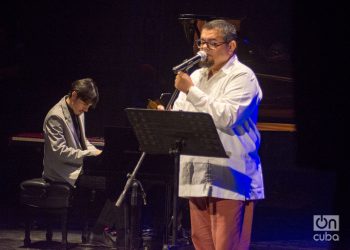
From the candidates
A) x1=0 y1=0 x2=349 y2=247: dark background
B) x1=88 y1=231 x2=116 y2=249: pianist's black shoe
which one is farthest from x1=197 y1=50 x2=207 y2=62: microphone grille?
x1=0 y1=0 x2=349 y2=247: dark background

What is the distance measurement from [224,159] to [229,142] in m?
0.09

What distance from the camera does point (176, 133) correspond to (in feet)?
12.2

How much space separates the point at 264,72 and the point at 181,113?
3899mm

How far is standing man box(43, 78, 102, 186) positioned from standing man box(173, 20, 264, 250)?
2.40m

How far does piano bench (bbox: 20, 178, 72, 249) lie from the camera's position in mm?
6199

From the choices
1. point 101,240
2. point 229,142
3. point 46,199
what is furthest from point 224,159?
point 101,240

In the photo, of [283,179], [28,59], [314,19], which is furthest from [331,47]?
[28,59]

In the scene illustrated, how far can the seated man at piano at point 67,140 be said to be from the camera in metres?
6.18

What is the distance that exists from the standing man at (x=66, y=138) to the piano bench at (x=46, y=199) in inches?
3.1

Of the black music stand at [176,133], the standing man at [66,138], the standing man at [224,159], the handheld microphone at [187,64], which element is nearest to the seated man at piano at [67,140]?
the standing man at [66,138]

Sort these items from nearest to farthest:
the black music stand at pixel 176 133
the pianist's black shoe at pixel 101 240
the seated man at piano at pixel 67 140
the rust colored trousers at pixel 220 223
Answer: the black music stand at pixel 176 133 → the rust colored trousers at pixel 220 223 → the seated man at piano at pixel 67 140 → the pianist's black shoe at pixel 101 240

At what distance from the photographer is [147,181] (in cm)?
584

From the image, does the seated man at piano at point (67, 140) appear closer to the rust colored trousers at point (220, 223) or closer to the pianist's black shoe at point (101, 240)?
the pianist's black shoe at point (101, 240)

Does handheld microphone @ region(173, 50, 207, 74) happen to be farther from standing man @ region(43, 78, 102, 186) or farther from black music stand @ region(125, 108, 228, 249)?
standing man @ region(43, 78, 102, 186)
